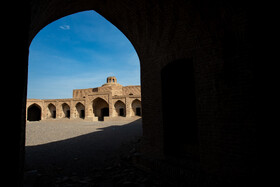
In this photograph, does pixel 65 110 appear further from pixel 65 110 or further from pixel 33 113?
pixel 33 113

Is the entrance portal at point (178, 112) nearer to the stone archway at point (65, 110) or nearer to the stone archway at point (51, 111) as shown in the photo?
the stone archway at point (65, 110)

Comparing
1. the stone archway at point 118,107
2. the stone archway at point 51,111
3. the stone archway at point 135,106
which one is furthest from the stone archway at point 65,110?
the stone archway at point 135,106

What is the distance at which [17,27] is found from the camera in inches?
67.3

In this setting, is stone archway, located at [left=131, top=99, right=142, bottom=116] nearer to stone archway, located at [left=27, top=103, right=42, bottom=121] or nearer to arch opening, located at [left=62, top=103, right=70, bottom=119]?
arch opening, located at [left=62, top=103, right=70, bottom=119]

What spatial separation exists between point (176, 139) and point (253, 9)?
3.34 metres

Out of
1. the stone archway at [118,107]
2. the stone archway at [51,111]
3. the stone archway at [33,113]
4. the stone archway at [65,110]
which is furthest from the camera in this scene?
the stone archway at [33,113]

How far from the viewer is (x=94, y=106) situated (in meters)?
27.6

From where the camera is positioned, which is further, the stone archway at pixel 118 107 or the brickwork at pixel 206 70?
the stone archway at pixel 118 107

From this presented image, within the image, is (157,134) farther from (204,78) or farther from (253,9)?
(253,9)

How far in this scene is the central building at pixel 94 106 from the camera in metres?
25.9

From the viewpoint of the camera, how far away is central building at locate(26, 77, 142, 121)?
25.9 m

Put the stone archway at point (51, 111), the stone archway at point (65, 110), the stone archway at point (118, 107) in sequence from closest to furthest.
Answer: the stone archway at point (118, 107) → the stone archway at point (65, 110) → the stone archway at point (51, 111)

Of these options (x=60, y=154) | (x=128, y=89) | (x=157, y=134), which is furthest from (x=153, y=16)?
(x=128, y=89)

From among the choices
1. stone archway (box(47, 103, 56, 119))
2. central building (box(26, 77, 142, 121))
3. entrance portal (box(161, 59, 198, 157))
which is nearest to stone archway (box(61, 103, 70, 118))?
central building (box(26, 77, 142, 121))
